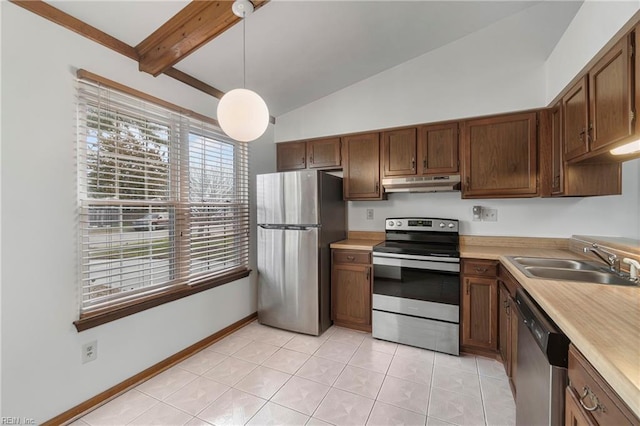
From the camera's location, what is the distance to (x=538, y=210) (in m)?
2.60

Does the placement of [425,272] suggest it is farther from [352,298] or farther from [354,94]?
[354,94]

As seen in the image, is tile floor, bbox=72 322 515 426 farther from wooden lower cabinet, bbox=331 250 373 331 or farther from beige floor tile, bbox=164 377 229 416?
wooden lower cabinet, bbox=331 250 373 331

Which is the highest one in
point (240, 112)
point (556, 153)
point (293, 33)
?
point (293, 33)

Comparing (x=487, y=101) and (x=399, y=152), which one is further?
(x=399, y=152)

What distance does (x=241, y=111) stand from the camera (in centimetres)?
163

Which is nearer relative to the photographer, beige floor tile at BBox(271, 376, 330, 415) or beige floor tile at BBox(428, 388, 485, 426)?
beige floor tile at BBox(428, 388, 485, 426)

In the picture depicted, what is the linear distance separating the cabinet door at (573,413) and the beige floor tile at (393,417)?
0.90 m

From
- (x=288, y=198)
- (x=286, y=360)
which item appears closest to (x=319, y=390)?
(x=286, y=360)

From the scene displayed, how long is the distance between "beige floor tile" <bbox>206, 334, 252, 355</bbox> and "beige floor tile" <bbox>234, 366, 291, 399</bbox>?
1.44 feet

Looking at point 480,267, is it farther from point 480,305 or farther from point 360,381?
point 360,381

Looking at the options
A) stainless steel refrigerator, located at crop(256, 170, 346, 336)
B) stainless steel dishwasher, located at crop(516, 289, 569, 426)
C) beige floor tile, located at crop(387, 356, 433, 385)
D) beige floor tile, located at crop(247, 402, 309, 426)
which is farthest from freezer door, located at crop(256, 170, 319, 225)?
stainless steel dishwasher, located at crop(516, 289, 569, 426)

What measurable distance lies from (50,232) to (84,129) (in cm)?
69

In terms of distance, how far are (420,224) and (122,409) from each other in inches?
115

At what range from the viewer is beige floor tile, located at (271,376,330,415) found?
1.82m
